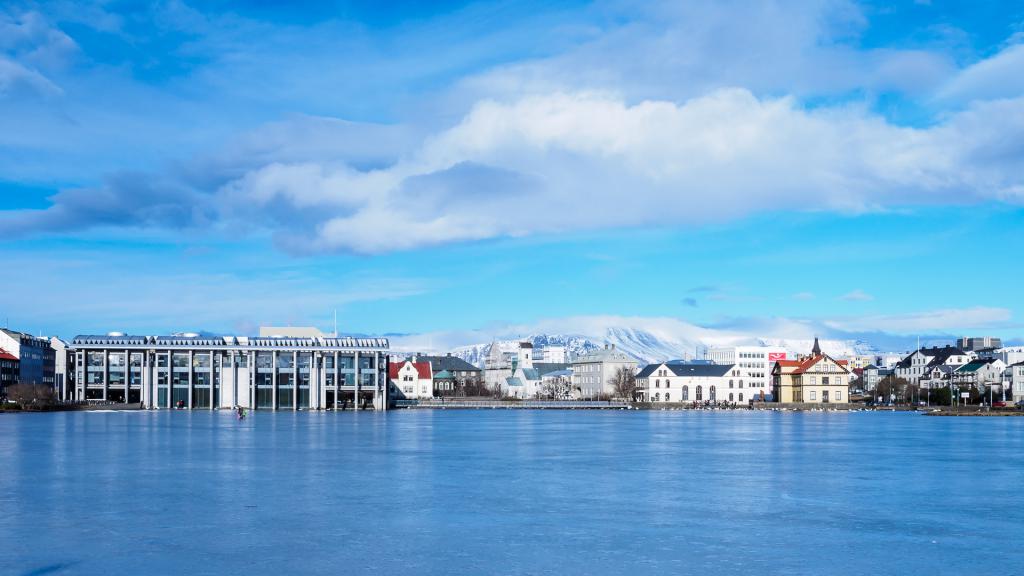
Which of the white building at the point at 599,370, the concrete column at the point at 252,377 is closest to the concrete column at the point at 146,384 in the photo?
the concrete column at the point at 252,377

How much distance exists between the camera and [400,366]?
166500mm

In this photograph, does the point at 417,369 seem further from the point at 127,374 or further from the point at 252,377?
the point at 127,374

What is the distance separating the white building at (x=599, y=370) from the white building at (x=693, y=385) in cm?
1729

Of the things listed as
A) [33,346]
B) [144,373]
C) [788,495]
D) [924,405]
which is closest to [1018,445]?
[788,495]

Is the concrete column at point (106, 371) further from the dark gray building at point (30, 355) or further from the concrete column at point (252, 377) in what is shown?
the dark gray building at point (30, 355)

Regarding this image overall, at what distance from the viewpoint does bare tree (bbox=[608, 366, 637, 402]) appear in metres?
162

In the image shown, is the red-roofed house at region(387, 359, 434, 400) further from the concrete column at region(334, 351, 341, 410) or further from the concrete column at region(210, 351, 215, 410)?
the concrete column at region(210, 351, 215, 410)

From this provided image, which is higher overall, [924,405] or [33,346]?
[33,346]

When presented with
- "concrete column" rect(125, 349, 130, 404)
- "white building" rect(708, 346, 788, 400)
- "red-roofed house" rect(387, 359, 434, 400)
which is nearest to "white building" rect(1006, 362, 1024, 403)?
"white building" rect(708, 346, 788, 400)

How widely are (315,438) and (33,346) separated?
109562 mm

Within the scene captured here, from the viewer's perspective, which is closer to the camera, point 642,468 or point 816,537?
point 816,537

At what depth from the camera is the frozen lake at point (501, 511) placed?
1694 cm

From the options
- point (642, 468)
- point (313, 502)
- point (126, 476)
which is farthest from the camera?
point (642, 468)

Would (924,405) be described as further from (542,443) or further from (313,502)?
(313,502)
